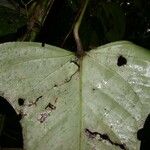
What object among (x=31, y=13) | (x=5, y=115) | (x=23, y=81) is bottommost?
(x=5, y=115)

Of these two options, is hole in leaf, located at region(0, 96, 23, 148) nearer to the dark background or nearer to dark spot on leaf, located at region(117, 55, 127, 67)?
the dark background

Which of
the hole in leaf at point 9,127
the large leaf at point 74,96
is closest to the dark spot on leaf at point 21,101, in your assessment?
the large leaf at point 74,96

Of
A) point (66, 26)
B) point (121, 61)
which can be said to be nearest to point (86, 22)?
point (66, 26)

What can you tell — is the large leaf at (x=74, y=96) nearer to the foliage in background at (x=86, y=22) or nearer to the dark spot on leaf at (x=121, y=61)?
the dark spot on leaf at (x=121, y=61)

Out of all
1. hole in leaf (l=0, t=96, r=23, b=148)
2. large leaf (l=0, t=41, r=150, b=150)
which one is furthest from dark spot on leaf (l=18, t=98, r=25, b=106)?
hole in leaf (l=0, t=96, r=23, b=148)

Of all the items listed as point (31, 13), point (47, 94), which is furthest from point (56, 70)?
point (31, 13)

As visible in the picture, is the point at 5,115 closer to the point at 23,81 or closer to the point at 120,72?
the point at 23,81

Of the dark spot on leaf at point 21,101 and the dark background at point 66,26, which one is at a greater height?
the dark background at point 66,26
